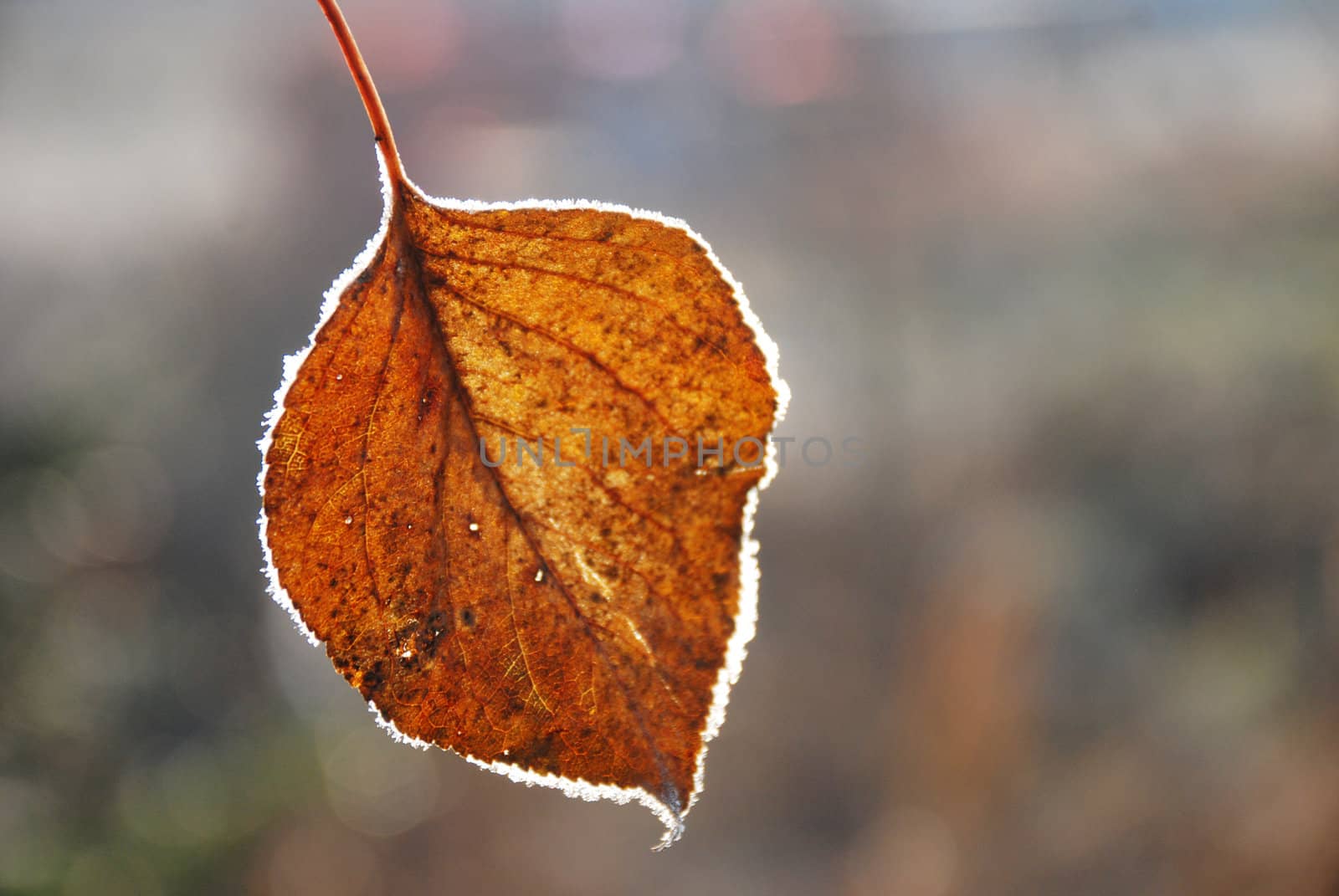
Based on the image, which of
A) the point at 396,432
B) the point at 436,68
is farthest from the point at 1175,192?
the point at 396,432

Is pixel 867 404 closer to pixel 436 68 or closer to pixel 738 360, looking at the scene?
pixel 436 68

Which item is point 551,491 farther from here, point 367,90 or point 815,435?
point 815,435

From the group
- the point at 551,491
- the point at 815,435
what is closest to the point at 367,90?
the point at 551,491

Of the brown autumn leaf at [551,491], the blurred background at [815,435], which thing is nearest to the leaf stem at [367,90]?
the brown autumn leaf at [551,491]

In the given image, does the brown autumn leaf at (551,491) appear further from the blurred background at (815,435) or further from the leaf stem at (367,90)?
the blurred background at (815,435)

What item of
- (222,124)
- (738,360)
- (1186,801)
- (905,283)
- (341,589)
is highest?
(905,283)

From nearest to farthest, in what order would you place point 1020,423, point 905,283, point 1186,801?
point 1186,801 < point 1020,423 < point 905,283

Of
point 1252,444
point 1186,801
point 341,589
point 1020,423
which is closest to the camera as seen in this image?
point 341,589

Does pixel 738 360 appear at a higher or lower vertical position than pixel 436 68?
lower
